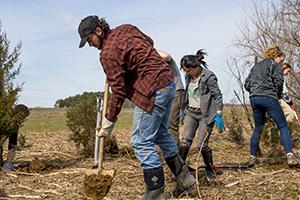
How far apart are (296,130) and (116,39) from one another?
640 centimetres

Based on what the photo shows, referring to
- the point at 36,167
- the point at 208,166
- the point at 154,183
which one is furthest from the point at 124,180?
the point at 154,183

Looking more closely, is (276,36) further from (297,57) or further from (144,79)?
(144,79)

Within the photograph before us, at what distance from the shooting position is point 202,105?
6.48 meters

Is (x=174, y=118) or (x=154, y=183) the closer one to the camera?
(x=154, y=183)

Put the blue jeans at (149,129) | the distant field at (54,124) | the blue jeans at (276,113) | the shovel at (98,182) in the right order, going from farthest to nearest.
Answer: the distant field at (54,124), the blue jeans at (276,113), the shovel at (98,182), the blue jeans at (149,129)

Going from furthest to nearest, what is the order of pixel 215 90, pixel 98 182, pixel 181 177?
pixel 215 90
pixel 181 177
pixel 98 182

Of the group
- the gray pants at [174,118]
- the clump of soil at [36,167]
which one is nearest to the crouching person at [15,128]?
the clump of soil at [36,167]

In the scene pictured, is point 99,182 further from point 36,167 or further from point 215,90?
point 36,167

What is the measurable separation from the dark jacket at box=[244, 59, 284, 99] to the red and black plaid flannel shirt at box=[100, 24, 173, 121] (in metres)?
3.08

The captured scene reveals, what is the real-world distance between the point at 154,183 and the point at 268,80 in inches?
135

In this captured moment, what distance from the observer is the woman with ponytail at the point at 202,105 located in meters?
6.44

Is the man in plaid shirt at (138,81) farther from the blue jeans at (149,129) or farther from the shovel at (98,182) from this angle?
the shovel at (98,182)

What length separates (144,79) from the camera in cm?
473

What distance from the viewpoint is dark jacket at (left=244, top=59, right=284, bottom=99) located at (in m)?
7.44
